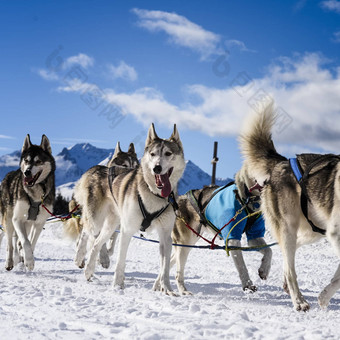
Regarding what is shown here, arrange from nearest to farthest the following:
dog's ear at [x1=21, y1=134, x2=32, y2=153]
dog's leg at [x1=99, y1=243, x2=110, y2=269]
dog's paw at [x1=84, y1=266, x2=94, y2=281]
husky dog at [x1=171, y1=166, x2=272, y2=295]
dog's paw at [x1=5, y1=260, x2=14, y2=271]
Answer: husky dog at [x1=171, y1=166, x2=272, y2=295]
dog's paw at [x1=84, y1=266, x2=94, y2=281]
dog's paw at [x1=5, y1=260, x2=14, y2=271]
dog's ear at [x1=21, y1=134, x2=32, y2=153]
dog's leg at [x1=99, y1=243, x2=110, y2=269]

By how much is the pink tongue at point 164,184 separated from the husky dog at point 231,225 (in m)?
0.78

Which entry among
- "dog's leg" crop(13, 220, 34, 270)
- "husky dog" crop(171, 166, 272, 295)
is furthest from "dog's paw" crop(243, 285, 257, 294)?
"dog's leg" crop(13, 220, 34, 270)

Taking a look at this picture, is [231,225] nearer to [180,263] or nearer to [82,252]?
[180,263]

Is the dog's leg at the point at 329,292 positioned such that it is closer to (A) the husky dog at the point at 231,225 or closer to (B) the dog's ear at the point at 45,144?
(A) the husky dog at the point at 231,225

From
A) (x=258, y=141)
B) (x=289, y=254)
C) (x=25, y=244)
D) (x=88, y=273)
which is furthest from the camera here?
(x=25, y=244)

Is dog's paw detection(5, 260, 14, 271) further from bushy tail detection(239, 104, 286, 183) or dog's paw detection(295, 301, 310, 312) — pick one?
dog's paw detection(295, 301, 310, 312)

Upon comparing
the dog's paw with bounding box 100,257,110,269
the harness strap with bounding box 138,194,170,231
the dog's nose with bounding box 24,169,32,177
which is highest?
the dog's nose with bounding box 24,169,32,177

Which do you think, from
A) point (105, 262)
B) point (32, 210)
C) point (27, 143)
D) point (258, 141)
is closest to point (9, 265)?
point (32, 210)

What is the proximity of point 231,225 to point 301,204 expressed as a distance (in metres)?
1.35

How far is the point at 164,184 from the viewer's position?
4.50m

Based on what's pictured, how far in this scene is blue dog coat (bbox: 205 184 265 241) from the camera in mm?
4703

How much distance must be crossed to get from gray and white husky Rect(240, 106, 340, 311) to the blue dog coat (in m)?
0.78

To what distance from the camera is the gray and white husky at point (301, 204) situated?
334 cm

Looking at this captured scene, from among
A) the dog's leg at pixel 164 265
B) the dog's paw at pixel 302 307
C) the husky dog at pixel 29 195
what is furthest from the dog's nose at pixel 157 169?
the husky dog at pixel 29 195
